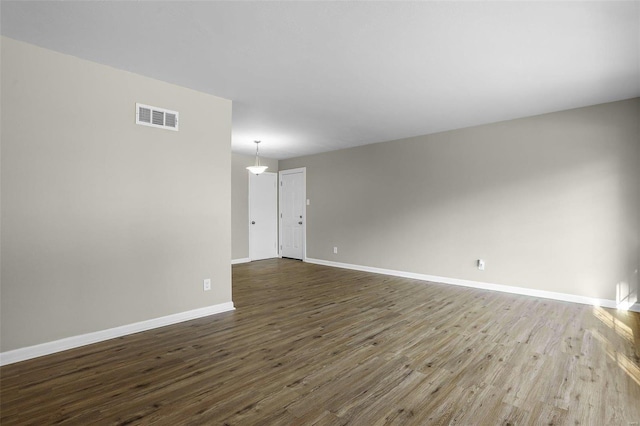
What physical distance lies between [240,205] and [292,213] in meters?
1.31

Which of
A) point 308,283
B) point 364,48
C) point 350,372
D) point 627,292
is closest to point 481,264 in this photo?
point 627,292

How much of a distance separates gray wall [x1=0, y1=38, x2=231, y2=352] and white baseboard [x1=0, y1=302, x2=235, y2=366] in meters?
0.05

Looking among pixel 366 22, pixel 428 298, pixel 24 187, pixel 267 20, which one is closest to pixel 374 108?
pixel 366 22

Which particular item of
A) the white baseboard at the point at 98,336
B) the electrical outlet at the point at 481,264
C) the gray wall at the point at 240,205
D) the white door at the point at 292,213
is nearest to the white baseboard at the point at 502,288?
the electrical outlet at the point at 481,264

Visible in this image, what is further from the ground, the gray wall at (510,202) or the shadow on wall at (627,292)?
the gray wall at (510,202)

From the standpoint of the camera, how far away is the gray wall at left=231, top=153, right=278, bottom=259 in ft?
24.2

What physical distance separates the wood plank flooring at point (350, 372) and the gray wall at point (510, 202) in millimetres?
815

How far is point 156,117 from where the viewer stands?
3398 mm

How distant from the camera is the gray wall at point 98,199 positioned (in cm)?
261

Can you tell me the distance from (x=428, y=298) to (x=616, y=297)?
2276 millimetres

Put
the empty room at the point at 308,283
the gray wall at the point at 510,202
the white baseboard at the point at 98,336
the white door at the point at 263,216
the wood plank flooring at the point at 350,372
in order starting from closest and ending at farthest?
1. the wood plank flooring at the point at 350,372
2. the empty room at the point at 308,283
3. the white baseboard at the point at 98,336
4. the gray wall at the point at 510,202
5. the white door at the point at 263,216

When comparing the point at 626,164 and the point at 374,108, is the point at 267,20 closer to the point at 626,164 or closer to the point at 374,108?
the point at 374,108

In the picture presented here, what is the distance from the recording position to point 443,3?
213 centimetres

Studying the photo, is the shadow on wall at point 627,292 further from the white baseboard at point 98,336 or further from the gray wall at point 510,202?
the white baseboard at point 98,336
